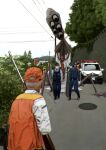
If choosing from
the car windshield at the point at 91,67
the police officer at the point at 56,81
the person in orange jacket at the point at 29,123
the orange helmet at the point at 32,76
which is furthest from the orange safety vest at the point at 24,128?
the car windshield at the point at 91,67

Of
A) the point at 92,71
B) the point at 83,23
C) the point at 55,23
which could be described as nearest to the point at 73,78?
the point at 55,23

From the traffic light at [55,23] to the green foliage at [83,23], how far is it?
42007 millimetres

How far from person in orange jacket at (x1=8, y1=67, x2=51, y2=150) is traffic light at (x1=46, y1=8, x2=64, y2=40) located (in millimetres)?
15435

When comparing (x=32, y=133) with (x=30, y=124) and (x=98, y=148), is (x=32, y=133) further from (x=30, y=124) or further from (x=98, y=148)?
(x=98, y=148)

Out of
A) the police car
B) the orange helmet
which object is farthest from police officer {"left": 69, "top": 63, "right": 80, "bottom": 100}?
the orange helmet

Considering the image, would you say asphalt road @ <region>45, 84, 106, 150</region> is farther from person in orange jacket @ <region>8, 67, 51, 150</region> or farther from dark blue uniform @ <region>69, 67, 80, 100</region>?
person in orange jacket @ <region>8, 67, 51, 150</region>

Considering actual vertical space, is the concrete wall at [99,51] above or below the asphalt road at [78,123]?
above

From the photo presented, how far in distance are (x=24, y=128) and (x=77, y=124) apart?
11.6 metres

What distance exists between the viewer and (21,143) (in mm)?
6051

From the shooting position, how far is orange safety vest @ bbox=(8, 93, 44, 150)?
6.01 m

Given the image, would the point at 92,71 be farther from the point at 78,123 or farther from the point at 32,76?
the point at 32,76

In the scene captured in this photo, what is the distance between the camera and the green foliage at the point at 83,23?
68.6 metres

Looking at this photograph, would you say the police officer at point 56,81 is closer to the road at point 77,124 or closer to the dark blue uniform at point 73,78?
the road at point 77,124

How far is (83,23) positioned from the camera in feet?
246
